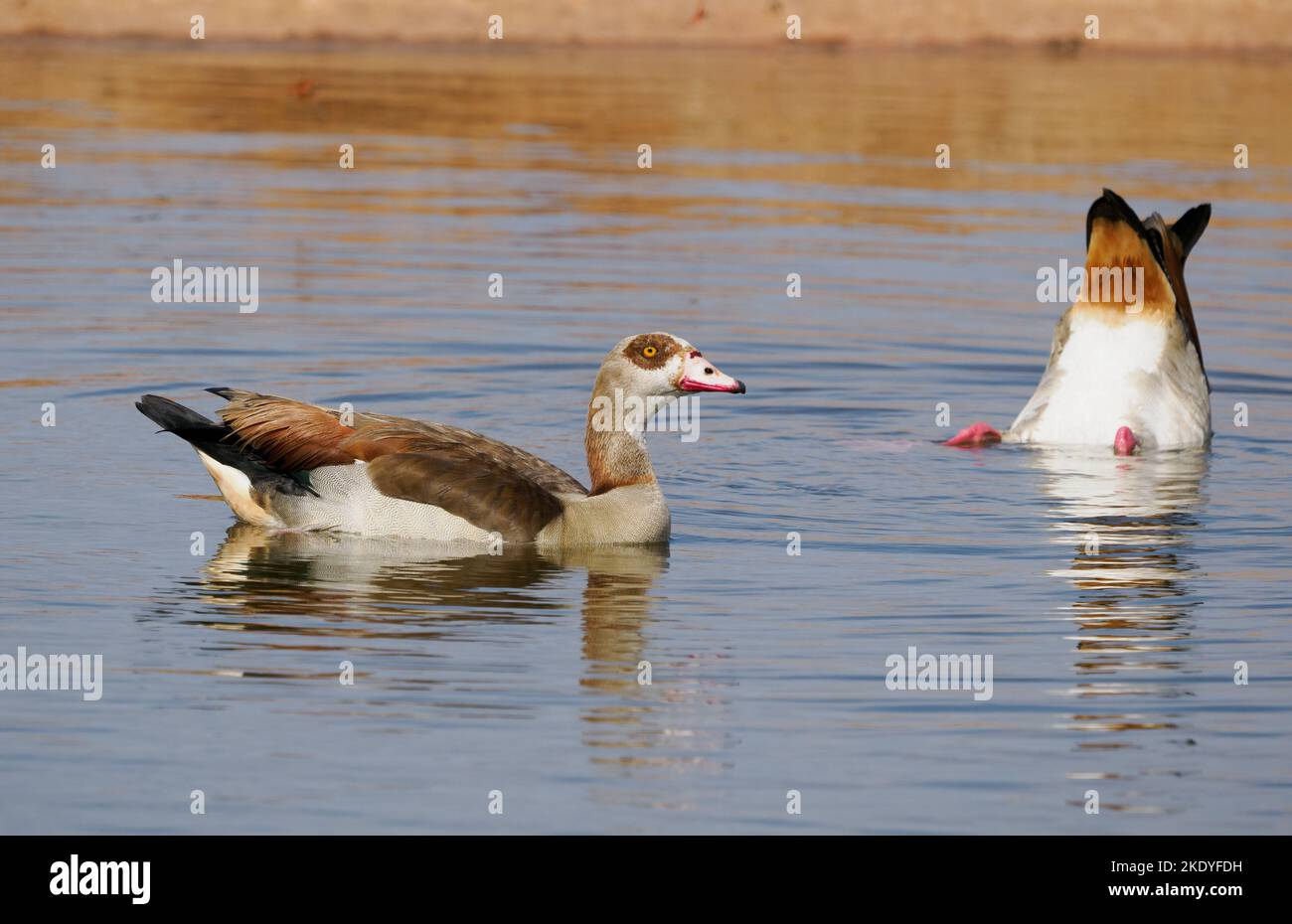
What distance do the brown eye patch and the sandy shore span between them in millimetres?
28334

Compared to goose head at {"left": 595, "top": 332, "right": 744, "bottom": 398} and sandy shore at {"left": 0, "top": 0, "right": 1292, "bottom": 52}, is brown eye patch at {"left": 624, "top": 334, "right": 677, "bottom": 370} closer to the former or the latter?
goose head at {"left": 595, "top": 332, "right": 744, "bottom": 398}

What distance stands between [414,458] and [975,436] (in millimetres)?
4475

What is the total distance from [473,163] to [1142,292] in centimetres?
1431

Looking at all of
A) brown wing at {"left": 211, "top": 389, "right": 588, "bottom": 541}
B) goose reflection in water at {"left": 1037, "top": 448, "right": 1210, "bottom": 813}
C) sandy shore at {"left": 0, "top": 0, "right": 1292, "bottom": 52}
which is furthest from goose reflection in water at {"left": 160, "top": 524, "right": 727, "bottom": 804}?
sandy shore at {"left": 0, "top": 0, "right": 1292, "bottom": 52}

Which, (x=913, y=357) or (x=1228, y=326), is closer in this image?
(x=913, y=357)

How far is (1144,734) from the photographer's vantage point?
8.98 meters

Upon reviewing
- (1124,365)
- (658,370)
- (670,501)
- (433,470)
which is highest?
(1124,365)

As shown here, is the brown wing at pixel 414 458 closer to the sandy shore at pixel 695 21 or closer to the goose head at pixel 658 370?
the goose head at pixel 658 370

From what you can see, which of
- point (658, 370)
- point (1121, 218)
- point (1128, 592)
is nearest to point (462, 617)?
point (658, 370)

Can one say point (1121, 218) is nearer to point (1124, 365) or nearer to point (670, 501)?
point (1124, 365)

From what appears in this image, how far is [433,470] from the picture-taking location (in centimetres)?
1191

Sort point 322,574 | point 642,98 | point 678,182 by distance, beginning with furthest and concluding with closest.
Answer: point 642,98 → point 678,182 → point 322,574
